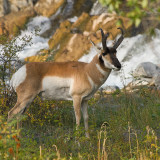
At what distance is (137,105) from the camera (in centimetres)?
809

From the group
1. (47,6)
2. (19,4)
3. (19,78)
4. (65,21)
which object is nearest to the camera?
(19,78)

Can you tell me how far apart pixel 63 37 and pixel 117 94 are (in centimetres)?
995

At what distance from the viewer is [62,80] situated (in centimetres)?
593

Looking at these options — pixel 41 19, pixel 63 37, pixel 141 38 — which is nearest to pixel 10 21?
pixel 41 19

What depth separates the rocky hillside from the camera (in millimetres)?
18312

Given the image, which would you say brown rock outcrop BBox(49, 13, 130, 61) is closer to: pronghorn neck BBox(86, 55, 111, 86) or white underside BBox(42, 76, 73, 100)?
pronghorn neck BBox(86, 55, 111, 86)

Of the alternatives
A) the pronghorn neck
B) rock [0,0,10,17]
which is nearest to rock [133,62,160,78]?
the pronghorn neck

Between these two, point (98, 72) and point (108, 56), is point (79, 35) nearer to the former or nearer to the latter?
point (98, 72)

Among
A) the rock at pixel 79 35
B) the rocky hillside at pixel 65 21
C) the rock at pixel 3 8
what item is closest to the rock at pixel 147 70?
the rock at pixel 79 35

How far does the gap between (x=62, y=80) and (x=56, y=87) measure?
0.18 m

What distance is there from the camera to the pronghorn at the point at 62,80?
581 centimetres

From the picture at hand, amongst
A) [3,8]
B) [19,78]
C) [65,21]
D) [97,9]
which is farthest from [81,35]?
[19,78]

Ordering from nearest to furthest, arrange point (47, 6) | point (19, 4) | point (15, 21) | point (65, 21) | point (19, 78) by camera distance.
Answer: point (19, 78)
point (65, 21)
point (15, 21)
point (47, 6)
point (19, 4)

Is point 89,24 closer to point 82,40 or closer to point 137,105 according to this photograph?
point 82,40
